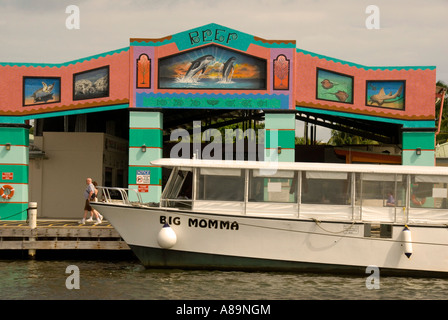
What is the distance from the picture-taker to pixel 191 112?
31.0 m

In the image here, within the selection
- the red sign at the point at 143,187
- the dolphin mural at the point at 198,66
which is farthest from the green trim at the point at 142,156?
the dolphin mural at the point at 198,66

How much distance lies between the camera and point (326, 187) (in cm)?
1625

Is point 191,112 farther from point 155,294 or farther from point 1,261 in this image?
point 155,294

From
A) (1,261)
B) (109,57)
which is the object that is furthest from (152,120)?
(1,261)

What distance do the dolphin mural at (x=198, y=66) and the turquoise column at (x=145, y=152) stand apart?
1699mm

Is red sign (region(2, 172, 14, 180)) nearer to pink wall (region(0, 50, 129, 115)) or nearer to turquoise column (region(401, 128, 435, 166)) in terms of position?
pink wall (region(0, 50, 129, 115))

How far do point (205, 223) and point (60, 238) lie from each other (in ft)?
17.2

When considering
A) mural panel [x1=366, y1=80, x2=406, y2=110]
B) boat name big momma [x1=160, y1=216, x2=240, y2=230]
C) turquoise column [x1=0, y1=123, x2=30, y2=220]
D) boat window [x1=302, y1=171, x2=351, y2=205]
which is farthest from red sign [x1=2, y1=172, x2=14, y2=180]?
mural panel [x1=366, y1=80, x2=406, y2=110]

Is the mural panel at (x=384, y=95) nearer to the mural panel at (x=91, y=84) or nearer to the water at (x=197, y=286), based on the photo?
the water at (x=197, y=286)

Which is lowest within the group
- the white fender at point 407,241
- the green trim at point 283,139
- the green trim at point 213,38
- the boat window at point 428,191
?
the white fender at point 407,241

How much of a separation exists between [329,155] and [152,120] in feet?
38.4

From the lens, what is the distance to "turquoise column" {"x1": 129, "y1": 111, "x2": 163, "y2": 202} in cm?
2242

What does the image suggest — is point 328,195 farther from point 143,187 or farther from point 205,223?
point 143,187

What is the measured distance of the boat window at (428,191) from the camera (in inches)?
639
